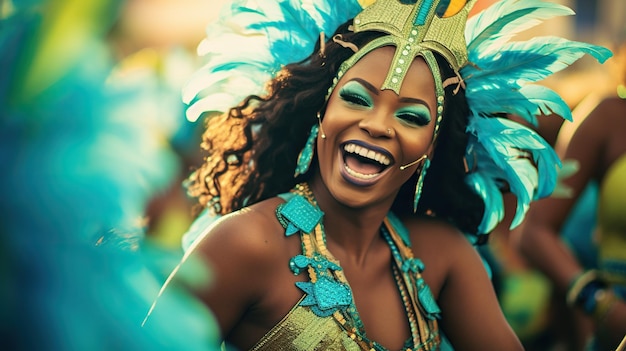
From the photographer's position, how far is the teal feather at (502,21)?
8.23 ft

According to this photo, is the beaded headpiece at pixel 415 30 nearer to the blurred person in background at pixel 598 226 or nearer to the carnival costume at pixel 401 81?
the carnival costume at pixel 401 81

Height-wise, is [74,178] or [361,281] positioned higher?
[74,178]

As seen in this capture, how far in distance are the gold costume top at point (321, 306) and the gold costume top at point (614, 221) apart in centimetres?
→ 168

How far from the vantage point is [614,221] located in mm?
3934

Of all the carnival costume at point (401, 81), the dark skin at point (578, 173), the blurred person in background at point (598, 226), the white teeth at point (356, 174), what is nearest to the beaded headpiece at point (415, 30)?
the carnival costume at point (401, 81)

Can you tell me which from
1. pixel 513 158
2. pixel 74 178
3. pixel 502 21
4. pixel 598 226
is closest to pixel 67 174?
pixel 74 178

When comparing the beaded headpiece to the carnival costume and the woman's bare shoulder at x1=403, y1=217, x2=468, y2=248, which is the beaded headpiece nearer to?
the carnival costume

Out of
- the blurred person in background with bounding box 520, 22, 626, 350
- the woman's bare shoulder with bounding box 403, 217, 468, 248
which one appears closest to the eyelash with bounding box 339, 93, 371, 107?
the woman's bare shoulder with bounding box 403, 217, 468, 248

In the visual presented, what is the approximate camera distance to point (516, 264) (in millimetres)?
5352

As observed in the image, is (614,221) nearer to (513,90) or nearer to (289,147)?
(513,90)

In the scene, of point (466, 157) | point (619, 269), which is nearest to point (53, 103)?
point (466, 157)

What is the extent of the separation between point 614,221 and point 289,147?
194 cm

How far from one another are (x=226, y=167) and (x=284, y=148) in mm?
214

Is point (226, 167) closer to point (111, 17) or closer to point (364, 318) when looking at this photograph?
point (364, 318)
